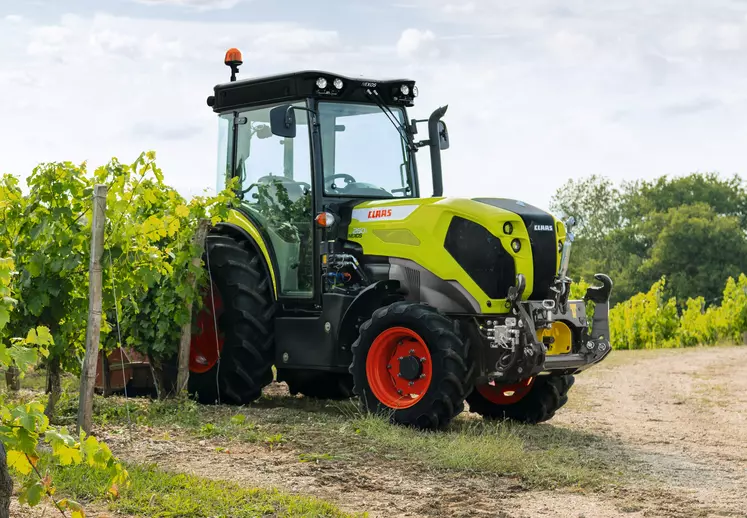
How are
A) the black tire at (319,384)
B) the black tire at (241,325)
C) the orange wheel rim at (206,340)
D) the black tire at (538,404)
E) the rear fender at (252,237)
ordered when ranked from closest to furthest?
1. the black tire at (538,404)
2. the black tire at (241,325)
3. the rear fender at (252,237)
4. the orange wheel rim at (206,340)
5. the black tire at (319,384)

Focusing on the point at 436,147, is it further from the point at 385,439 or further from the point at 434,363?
the point at 385,439

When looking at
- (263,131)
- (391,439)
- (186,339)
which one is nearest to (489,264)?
(391,439)

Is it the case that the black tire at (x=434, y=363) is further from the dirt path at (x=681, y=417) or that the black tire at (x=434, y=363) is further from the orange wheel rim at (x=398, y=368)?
the dirt path at (x=681, y=417)

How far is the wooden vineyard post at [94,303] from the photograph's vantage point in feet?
25.9

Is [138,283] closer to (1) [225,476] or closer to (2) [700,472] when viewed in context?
(1) [225,476]

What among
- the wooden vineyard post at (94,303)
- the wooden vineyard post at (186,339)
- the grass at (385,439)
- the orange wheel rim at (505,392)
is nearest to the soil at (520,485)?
the grass at (385,439)

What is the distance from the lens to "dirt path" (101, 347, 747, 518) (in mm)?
6523

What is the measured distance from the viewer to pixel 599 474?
24.7 feet

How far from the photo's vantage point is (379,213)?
956 cm

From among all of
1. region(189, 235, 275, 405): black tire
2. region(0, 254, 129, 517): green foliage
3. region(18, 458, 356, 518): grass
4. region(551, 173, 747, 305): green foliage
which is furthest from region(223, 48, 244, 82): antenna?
region(551, 173, 747, 305): green foliage

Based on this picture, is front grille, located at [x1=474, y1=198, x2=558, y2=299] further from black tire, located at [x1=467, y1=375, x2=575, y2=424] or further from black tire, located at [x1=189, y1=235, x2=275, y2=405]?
black tire, located at [x1=189, y1=235, x2=275, y2=405]

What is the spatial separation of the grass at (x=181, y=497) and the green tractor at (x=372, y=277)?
102 inches

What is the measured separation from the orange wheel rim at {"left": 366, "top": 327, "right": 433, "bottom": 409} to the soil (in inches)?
54.0

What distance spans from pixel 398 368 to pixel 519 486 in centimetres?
208
